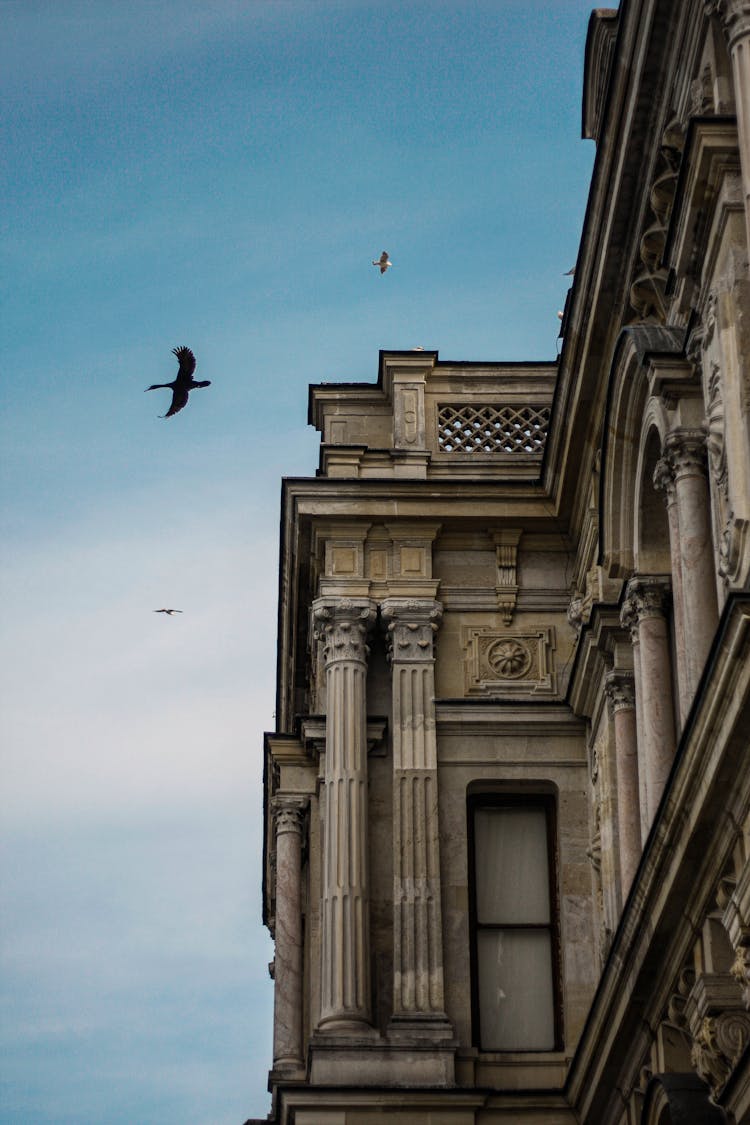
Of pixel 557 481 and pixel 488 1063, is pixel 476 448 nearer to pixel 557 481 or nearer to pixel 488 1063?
pixel 557 481

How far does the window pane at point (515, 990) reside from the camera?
78.0ft

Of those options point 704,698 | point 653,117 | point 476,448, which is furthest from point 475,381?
point 704,698

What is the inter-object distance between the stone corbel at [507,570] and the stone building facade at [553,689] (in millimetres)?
28

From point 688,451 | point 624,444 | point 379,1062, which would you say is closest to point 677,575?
point 688,451

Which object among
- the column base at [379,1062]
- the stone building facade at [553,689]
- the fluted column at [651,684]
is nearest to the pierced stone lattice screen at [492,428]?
the stone building facade at [553,689]

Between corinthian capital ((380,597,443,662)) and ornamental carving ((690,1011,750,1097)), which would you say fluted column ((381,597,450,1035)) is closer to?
corinthian capital ((380,597,443,662))

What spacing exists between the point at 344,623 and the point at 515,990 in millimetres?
4200

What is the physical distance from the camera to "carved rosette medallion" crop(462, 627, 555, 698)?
2509 centimetres

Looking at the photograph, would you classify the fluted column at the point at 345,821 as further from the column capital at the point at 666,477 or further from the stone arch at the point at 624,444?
the column capital at the point at 666,477

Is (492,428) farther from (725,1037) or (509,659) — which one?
(725,1037)

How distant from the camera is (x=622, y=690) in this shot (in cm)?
2200

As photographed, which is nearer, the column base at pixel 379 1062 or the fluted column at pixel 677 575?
the fluted column at pixel 677 575

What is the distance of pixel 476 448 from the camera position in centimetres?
2659

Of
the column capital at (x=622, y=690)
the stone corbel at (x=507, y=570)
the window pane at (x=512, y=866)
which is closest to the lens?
the column capital at (x=622, y=690)
